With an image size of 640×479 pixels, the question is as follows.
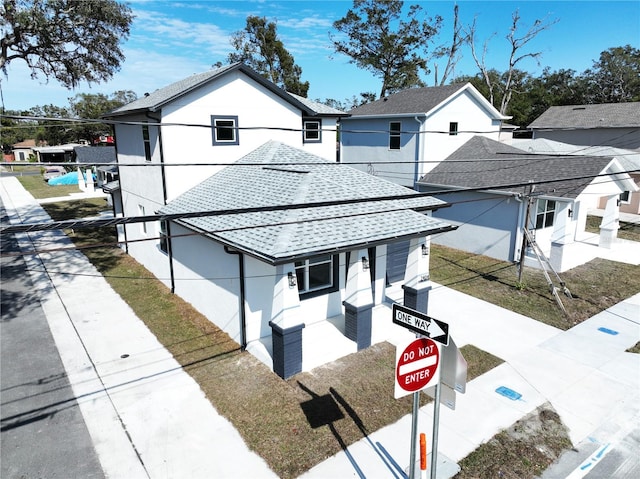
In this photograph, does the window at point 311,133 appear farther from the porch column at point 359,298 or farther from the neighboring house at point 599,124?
the neighboring house at point 599,124

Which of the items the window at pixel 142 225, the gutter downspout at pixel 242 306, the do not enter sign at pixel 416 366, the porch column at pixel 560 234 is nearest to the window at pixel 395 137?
the porch column at pixel 560 234

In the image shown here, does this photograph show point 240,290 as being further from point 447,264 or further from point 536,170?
point 536,170

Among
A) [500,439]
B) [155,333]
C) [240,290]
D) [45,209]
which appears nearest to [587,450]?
[500,439]

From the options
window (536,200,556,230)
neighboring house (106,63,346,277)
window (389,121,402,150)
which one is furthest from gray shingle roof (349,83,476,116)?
neighboring house (106,63,346,277)

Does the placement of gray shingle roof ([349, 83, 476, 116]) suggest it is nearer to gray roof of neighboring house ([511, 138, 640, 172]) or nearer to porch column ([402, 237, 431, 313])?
gray roof of neighboring house ([511, 138, 640, 172])

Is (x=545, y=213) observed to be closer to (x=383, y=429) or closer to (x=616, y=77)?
(x=383, y=429)

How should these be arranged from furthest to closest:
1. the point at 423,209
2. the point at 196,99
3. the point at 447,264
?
the point at 447,264 < the point at 196,99 < the point at 423,209
